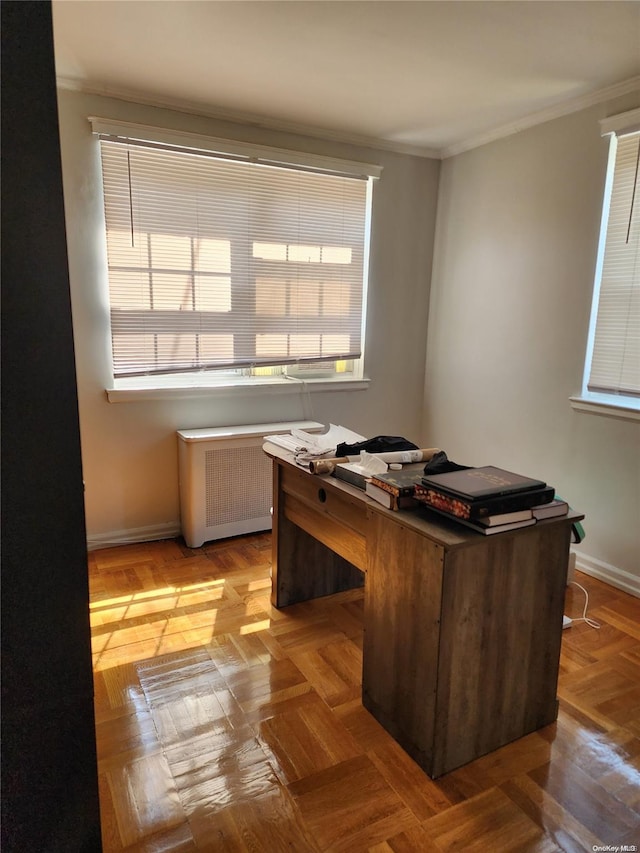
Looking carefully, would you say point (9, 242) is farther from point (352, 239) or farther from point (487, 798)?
point (352, 239)

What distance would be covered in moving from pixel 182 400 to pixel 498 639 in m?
2.29

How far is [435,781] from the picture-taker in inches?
63.6

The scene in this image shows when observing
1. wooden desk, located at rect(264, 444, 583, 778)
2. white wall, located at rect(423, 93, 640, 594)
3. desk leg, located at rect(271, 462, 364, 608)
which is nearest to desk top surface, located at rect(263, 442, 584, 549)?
wooden desk, located at rect(264, 444, 583, 778)

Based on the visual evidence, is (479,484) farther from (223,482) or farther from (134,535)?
(134,535)

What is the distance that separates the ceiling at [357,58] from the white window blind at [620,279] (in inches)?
13.4

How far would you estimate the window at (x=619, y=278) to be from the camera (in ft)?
8.81

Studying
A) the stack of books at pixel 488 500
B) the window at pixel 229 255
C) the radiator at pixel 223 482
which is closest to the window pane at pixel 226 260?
the window at pixel 229 255

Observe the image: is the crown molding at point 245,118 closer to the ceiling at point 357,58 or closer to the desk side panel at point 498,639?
the ceiling at point 357,58

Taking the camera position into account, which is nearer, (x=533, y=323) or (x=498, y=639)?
(x=498, y=639)

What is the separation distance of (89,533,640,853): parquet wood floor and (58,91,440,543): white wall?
885 millimetres

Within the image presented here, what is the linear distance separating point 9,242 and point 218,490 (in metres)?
2.53

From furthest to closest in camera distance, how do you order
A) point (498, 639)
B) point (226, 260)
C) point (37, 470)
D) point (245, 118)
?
point (226, 260) < point (245, 118) < point (498, 639) < point (37, 470)

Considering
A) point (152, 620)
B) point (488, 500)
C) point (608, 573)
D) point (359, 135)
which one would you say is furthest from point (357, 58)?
point (608, 573)

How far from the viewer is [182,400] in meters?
3.29
